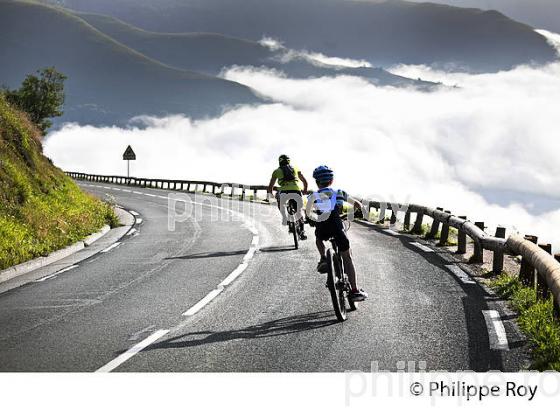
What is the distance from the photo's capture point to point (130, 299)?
1002 centimetres

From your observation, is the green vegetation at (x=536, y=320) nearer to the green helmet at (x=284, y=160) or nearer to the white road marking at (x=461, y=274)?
the white road marking at (x=461, y=274)

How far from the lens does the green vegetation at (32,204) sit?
14.2 m

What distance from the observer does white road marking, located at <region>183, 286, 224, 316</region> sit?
29.9ft

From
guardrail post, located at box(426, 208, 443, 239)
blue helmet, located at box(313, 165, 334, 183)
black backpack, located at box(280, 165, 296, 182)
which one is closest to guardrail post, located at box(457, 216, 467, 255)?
guardrail post, located at box(426, 208, 443, 239)

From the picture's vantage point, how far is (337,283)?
28.2 ft

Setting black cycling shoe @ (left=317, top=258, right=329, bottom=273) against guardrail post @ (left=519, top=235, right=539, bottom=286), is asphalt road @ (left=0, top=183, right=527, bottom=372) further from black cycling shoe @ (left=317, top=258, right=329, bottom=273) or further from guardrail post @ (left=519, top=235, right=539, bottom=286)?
guardrail post @ (left=519, top=235, right=539, bottom=286)

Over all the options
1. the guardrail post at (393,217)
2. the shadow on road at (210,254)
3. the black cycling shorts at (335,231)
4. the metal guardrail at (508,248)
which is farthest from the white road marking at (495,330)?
the guardrail post at (393,217)

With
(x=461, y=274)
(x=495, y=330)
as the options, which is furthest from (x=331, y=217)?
(x=461, y=274)

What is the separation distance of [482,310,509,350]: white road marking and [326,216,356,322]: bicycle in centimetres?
176

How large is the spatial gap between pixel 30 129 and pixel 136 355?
734 inches

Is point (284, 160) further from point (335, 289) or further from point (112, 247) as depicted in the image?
point (335, 289)
